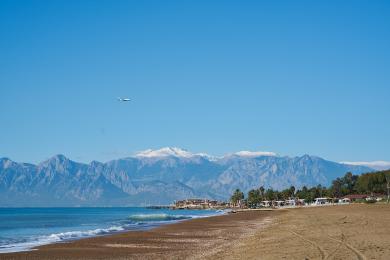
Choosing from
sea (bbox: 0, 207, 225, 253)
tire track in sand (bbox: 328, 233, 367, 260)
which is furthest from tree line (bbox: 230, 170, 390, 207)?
tire track in sand (bbox: 328, 233, 367, 260)

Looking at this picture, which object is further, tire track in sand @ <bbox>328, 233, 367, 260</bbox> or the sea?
the sea

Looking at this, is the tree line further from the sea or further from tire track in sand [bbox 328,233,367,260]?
tire track in sand [bbox 328,233,367,260]

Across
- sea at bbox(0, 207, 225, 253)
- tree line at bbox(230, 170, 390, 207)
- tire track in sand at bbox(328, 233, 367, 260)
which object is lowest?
tire track in sand at bbox(328, 233, 367, 260)

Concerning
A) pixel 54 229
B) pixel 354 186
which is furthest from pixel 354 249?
pixel 354 186

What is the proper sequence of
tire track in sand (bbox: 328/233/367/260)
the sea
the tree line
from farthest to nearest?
the tree line
the sea
tire track in sand (bbox: 328/233/367/260)

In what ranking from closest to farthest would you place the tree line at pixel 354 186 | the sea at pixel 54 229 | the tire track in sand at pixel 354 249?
the tire track in sand at pixel 354 249, the sea at pixel 54 229, the tree line at pixel 354 186

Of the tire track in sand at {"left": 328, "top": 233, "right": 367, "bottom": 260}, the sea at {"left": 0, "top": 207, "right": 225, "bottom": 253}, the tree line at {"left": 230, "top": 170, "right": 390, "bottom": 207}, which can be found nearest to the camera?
the tire track in sand at {"left": 328, "top": 233, "right": 367, "bottom": 260}

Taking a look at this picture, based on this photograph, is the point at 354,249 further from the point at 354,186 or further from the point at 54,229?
the point at 354,186

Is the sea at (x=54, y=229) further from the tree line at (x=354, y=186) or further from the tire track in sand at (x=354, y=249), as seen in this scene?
the tree line at (x=354, y=186)

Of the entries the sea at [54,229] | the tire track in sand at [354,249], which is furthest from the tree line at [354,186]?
the tire track in sand at [354,249]

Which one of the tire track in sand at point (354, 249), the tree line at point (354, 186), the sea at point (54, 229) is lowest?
the tire track in sand at point (354, 249)

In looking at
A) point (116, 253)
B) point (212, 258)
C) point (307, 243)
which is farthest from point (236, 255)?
point (116, 253)

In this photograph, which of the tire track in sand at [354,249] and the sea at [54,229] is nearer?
the tire track in sand at [354,249]

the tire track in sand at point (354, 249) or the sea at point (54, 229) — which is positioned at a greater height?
the sea at point (54, 229)
